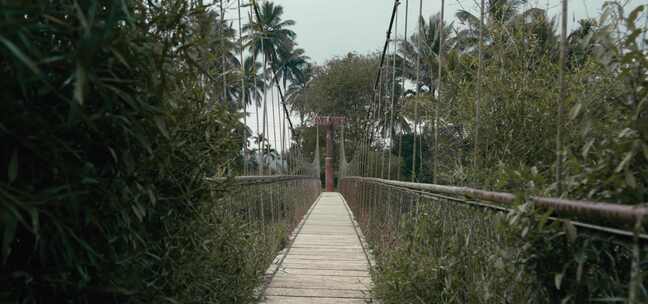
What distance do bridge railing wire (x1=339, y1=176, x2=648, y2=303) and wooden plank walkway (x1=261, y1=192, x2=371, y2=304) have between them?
3.96 ft

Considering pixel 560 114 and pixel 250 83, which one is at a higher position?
pixel 250 83

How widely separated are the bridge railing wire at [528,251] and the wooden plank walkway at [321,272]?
→ 1.21 metres

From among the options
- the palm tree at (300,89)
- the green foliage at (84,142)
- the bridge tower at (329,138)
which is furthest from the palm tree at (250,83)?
the palm tree at (300,89)

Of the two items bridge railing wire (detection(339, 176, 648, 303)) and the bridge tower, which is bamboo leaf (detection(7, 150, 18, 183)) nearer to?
bridge railing wire (detection(339, 176, 648, 303))

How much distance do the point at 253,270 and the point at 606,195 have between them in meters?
2.59

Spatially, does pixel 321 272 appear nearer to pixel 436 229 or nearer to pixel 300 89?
pixel 436 229

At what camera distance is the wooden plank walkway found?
3.86 meters

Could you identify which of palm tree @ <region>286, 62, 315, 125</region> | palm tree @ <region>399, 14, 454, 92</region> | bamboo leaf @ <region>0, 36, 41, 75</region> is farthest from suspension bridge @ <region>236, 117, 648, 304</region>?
palm tree @ <region>286, 62, 315, 125</region>

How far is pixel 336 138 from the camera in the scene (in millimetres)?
39062

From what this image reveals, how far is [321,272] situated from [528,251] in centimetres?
361

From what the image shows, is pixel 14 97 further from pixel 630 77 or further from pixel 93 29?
pixel 630 77

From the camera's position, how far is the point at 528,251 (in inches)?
52.8

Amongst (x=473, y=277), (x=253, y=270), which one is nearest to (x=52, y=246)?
(x=473, y=277)

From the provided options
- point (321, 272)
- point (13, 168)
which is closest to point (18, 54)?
point (13, 168)
